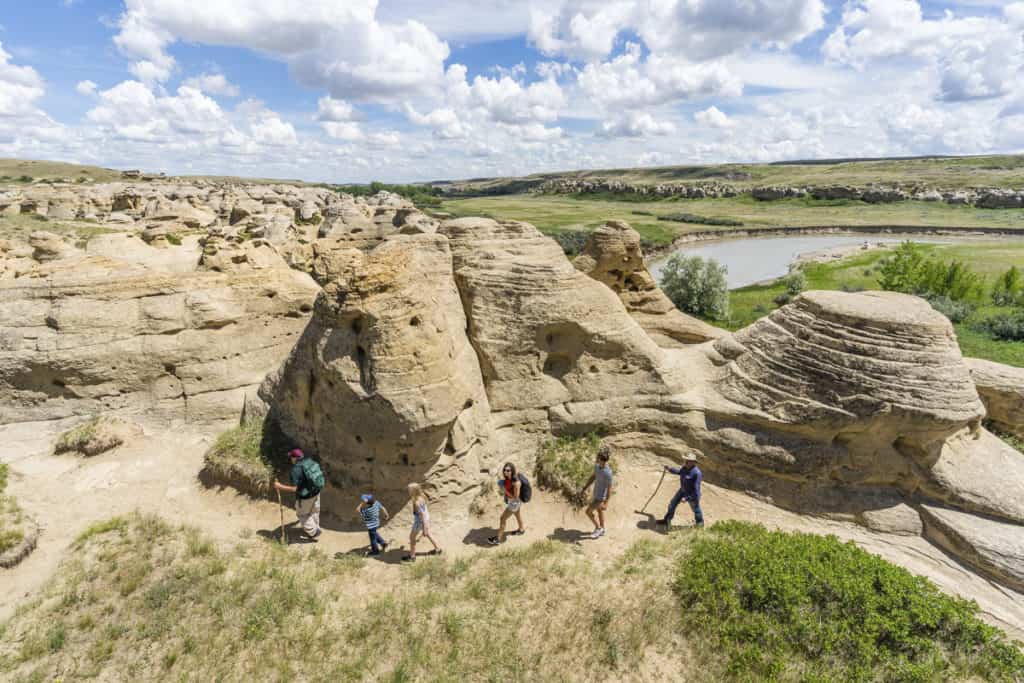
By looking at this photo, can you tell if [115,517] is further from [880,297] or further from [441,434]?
[880,297]

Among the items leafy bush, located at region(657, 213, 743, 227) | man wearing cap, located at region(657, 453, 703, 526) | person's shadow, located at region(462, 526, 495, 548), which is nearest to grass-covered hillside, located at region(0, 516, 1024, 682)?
person's shadow, located at region(462, 526, 495, 548)

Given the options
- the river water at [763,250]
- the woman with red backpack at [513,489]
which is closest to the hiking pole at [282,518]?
the woman with red backpack at [513,489]

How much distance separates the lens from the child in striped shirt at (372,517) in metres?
9.17

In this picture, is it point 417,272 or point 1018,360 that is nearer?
point 417,272

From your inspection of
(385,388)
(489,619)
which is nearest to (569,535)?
(489,619)

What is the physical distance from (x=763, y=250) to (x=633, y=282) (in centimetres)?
7401

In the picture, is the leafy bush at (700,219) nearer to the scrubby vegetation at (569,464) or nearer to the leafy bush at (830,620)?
the scrubby vegetation at (569,464)

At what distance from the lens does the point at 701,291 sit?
37.6 metres

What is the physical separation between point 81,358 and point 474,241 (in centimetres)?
995

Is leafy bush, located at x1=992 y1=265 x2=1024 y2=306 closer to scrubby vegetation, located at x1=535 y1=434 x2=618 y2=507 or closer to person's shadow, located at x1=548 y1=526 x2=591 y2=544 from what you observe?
scrubby vegetation, located at x1=535 y1=434 x2=618 y2=507

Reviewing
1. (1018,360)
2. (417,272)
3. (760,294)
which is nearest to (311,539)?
(417,272)

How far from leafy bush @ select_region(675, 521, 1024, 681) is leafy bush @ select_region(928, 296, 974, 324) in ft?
97.6

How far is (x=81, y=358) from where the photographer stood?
1195 cm

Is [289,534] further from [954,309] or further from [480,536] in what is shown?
[954,309]
